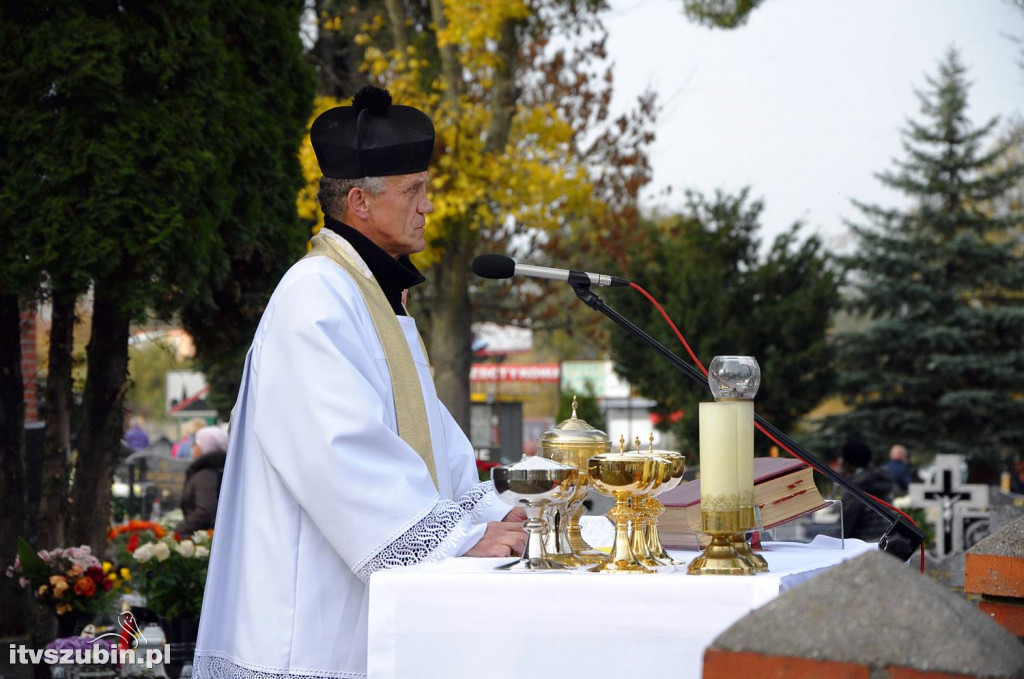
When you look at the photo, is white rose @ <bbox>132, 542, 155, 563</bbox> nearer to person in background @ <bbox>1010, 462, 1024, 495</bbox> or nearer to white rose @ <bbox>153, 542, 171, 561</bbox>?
white rose @ <bbox>153, 542, 171, 561</bbox>

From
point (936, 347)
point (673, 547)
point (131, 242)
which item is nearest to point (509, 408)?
point (936, 347)

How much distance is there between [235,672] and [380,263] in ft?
3.55

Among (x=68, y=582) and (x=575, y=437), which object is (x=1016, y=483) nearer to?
(x=68, y=582)

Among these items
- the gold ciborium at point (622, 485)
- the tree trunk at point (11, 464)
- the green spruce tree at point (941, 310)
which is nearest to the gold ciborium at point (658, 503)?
the gold ciborium at point (622, 485)

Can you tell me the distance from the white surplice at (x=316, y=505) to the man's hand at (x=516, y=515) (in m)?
0.07

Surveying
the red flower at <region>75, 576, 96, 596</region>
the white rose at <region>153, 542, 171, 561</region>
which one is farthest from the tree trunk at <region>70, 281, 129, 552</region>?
the red flower at <region>75, 576, 96, 596</region>

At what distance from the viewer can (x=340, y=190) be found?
3340 mm

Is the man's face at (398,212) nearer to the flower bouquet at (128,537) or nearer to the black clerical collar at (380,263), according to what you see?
the black clerical collar at (380,263)

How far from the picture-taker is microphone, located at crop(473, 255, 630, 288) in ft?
10.1

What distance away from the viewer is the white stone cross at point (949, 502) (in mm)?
13422

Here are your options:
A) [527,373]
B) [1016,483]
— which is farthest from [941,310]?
[527,373]

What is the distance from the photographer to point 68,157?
19.6 feet

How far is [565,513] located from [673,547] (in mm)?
394

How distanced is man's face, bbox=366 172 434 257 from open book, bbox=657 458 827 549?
3.33ft
